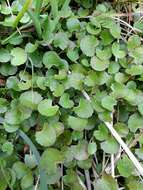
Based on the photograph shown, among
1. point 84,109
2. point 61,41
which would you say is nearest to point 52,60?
point 61,41

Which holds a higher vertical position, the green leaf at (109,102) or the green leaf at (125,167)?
the green leaf at (109,102)

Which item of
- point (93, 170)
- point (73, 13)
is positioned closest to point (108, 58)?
point (73, 13)

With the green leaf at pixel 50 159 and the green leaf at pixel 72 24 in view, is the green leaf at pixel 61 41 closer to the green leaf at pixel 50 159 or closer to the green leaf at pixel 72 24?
the green leaf at pixel 72 24

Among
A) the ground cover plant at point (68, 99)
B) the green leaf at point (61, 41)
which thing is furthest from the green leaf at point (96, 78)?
the green leaf at point (61, 41)

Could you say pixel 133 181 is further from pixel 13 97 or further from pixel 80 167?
pixel 13 97

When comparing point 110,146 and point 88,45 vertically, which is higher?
point 88,45

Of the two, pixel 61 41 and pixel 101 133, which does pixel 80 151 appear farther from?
pixel 61 41
